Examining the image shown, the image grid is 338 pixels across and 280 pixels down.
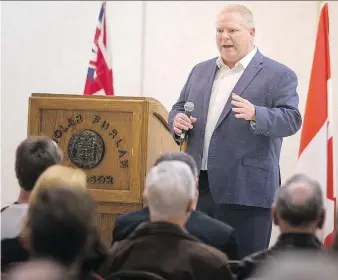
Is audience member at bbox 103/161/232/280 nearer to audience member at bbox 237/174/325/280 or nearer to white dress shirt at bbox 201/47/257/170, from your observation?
audience member at bbox 237/174/325/280

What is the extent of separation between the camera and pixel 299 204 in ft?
7.88

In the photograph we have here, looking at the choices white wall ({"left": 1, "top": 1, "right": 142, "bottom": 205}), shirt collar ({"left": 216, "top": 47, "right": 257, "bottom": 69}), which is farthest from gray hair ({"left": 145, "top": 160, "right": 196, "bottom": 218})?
white wall ({"left": 1, "top": 1, "right": 142, "bottom": 205})

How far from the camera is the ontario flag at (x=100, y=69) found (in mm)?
5887

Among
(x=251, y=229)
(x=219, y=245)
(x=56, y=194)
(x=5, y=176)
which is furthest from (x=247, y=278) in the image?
(x=5, y=176)

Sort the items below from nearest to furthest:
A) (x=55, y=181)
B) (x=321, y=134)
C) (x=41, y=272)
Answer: (x=41, y=272)
(x=55, y=181)
(x=321, y=134)

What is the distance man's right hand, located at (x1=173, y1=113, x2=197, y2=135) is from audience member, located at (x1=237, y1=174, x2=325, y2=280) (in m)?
1.25

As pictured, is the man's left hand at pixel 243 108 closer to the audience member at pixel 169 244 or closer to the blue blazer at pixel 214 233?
the blue blazer at pixel 214 233

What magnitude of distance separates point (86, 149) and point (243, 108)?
2.78 ft

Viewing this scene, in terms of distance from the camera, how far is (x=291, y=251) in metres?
2.34

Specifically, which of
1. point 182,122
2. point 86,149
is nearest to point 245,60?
point 182,122

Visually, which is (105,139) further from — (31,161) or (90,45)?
(90,45)

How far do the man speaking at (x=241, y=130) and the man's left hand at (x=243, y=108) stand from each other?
0.01 meters

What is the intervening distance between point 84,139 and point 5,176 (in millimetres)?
3289

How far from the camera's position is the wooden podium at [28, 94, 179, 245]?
11.8ft
